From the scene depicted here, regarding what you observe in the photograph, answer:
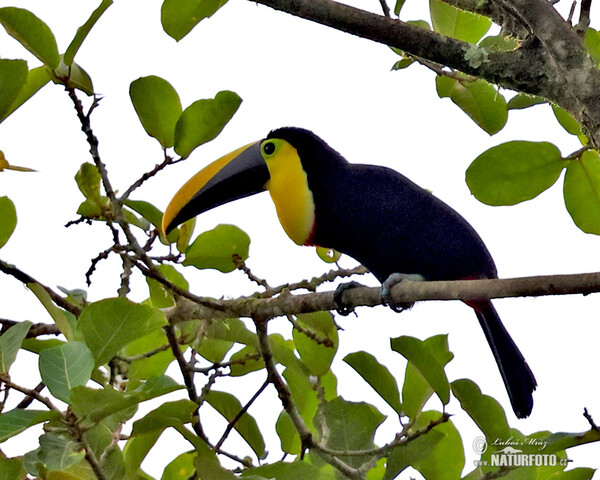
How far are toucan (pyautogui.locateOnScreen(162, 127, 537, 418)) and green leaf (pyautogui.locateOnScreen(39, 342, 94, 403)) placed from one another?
902mm

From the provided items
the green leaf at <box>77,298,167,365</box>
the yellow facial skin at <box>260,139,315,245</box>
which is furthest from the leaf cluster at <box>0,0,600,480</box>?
the yellow facial skin at <box>260,139,315,245</box>

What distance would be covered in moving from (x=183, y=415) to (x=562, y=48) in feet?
2.99

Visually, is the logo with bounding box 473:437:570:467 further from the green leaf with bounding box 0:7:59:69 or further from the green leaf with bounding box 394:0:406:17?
the green leaf with bounding box 0:7:59:69

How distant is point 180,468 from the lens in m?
1.71

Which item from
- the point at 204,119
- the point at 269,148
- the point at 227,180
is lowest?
the point at 204,119

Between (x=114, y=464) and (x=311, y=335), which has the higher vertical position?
(x=311, y=335)

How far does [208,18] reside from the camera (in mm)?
1719

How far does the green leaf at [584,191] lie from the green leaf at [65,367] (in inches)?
42.5

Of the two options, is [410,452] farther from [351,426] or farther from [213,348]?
[213,348]

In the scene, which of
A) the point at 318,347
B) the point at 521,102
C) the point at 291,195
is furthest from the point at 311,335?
the point at 521,102

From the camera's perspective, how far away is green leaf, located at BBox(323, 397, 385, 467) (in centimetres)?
171

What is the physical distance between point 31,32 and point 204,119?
0.40 m

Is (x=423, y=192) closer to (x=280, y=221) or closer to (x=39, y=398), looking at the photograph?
(x=280, y=221)

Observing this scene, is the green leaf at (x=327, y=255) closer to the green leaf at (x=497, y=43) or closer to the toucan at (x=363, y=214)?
the toucan at (x=363, y=214)
